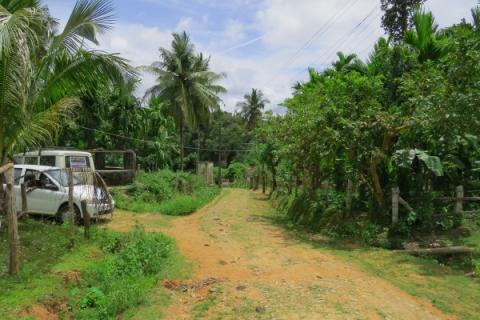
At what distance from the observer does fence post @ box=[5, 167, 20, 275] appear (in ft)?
22.8

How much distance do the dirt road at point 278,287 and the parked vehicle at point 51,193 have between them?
2858 mm

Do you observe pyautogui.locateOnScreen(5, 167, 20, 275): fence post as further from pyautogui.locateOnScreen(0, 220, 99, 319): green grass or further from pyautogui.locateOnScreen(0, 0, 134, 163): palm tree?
pyautogui.locateOnScreen(0, 0, 134, 163): palm tree

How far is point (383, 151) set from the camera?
11.3 m

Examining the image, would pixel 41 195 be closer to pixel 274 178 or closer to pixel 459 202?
pixel 459 202

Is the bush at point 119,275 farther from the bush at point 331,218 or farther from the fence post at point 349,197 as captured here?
the fence post at point 349,197

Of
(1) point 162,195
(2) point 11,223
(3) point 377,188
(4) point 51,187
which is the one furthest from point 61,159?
(3) point 377,188

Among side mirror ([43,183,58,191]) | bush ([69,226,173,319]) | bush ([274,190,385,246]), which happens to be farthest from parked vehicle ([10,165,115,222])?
bush ([274,190,385,246])

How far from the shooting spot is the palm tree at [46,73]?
7289 mm

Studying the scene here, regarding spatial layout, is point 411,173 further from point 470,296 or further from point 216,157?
point 216,157

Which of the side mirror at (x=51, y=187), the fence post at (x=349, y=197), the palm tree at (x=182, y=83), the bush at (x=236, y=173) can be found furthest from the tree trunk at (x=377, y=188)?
the bush at (x=236, y=173)

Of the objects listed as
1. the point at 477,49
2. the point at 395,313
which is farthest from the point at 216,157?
the point at 395,313

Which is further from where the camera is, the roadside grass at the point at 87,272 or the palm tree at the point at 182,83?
the palm tree at the point at 182,83

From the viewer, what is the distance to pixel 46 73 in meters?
8.58

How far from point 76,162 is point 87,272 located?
27.9 feet
